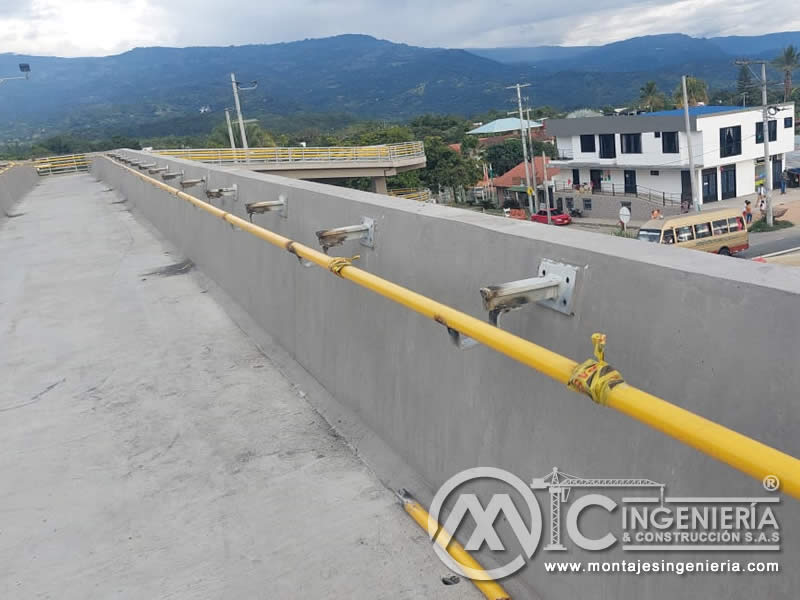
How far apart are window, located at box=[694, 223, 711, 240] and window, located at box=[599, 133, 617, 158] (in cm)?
2234

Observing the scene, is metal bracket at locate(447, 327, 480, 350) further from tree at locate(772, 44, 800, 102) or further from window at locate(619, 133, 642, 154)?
tree at locate(772, 44, 800, 102)

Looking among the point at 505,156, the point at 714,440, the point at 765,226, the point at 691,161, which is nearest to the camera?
the point at 714,440

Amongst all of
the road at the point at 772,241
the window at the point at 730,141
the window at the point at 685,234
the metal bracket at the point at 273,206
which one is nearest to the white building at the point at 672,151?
the window at the point at 730,141

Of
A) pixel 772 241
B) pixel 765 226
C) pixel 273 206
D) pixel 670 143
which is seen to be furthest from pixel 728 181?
pixel 273 206

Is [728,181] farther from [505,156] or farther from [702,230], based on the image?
[505,156]

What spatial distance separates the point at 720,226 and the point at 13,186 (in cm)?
2248

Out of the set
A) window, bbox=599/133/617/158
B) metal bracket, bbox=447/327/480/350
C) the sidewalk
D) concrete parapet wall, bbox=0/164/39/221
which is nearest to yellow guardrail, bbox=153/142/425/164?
concrete parapet wall, bbox=0/164/39/221

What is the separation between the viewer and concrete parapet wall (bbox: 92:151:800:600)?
2.01 meters

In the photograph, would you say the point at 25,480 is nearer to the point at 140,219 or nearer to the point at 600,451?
the point at 600,451

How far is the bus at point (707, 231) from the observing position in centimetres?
2091

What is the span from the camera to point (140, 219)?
1509cm

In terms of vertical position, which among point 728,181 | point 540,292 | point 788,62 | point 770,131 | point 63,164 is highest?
point 788,62

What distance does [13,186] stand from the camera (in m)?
22.7

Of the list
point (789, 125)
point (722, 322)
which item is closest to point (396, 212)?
point (722, 322)
